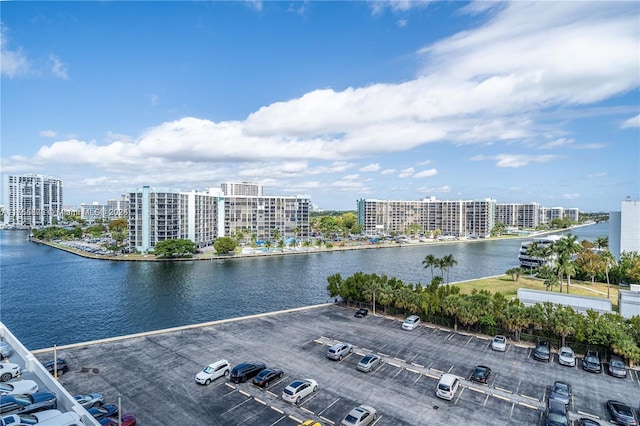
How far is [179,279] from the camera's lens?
242ft

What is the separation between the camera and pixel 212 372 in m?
25.1

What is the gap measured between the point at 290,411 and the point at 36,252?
419 feet

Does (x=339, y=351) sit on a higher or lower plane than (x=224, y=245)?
lower

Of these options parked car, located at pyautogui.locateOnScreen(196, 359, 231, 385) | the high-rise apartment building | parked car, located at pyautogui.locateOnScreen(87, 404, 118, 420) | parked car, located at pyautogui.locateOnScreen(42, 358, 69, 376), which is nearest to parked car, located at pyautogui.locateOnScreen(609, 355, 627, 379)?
parked car, located at pyautogui.locateOnScreen(196, 359, 231, 385)

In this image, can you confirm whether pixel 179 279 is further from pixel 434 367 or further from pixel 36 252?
pixel 36 252

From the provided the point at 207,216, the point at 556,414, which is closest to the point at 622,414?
the point at 556,414

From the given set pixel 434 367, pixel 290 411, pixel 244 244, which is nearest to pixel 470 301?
pixel 434 367

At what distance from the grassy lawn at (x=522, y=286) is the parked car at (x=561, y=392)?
34.2 metres

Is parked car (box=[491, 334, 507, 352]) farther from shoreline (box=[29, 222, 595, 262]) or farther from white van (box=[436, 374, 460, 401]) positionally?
shoreline (box=[29, 222, 595, 262])

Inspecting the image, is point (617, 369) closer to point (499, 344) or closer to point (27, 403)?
point (499, 344)

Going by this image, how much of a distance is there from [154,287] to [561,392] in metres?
62.7

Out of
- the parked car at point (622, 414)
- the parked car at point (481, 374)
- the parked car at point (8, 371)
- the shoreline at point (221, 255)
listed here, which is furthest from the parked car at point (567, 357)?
the shoreline at point (221, 255)

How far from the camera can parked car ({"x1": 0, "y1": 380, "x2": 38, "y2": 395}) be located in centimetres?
1902

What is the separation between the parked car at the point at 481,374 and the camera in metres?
25.8
